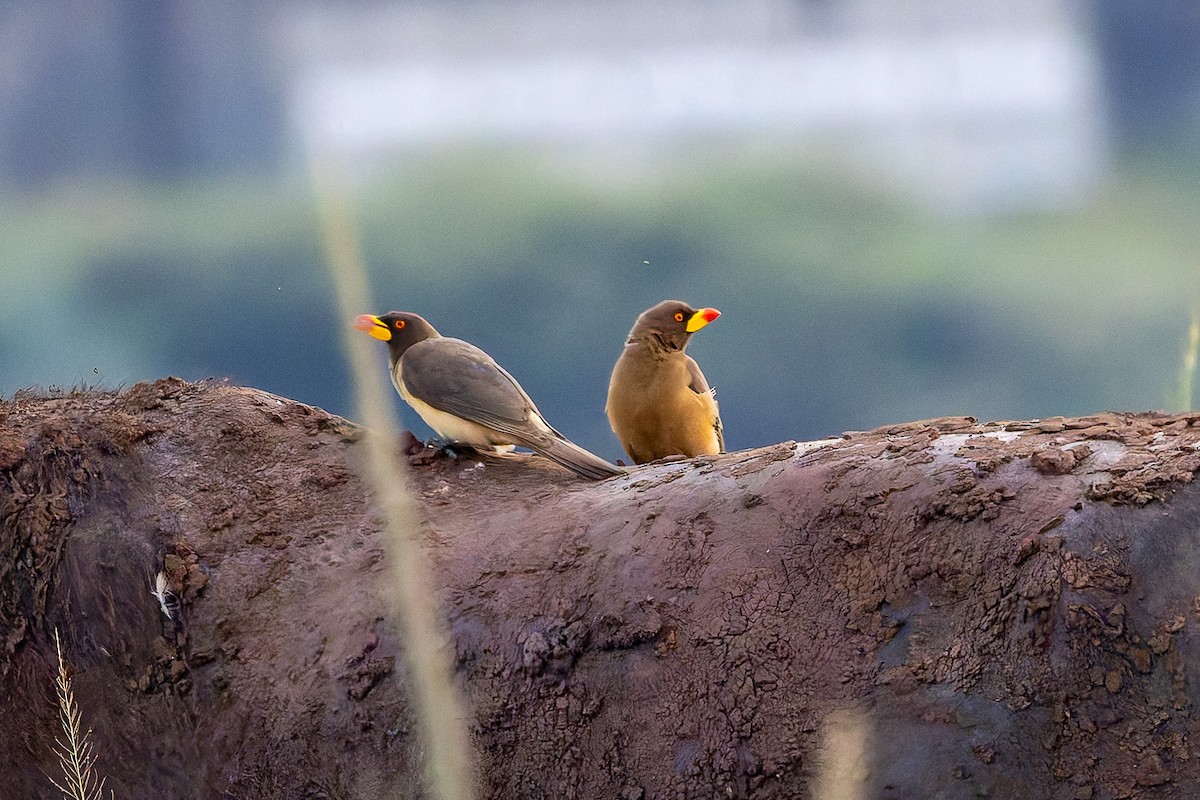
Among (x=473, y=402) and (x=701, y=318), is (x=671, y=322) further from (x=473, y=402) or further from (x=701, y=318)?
(x=473, y=402)

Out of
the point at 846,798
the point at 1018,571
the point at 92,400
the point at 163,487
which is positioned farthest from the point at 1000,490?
the point at 92,400

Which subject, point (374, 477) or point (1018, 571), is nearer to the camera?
point (1018, 571)

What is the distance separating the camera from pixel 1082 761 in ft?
9.67

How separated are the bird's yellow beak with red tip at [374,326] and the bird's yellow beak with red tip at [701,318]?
1292 millimetres

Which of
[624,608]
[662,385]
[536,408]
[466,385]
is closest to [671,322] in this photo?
[662,385]

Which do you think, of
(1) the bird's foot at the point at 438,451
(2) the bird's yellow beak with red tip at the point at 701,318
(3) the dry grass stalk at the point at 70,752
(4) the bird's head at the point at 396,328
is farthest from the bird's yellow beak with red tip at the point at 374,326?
(3) the dry grass stalk at the point at 70,752

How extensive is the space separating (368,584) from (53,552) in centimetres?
123

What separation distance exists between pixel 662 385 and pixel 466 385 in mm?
921

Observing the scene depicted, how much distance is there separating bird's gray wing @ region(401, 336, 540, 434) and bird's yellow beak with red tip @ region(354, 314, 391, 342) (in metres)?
0.24

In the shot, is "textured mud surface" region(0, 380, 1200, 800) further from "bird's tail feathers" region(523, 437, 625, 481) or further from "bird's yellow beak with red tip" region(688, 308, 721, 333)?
"bird's yellow beak with red tip" region(688, 308, 721, 333)

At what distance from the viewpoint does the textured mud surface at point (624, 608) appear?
2.99 m

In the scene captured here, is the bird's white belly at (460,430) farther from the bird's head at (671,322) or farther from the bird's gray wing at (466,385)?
the bird's head at (671,322)

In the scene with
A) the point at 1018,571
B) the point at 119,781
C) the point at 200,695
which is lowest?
the point at 119,781

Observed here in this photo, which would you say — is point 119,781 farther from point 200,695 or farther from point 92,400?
point 92,400
